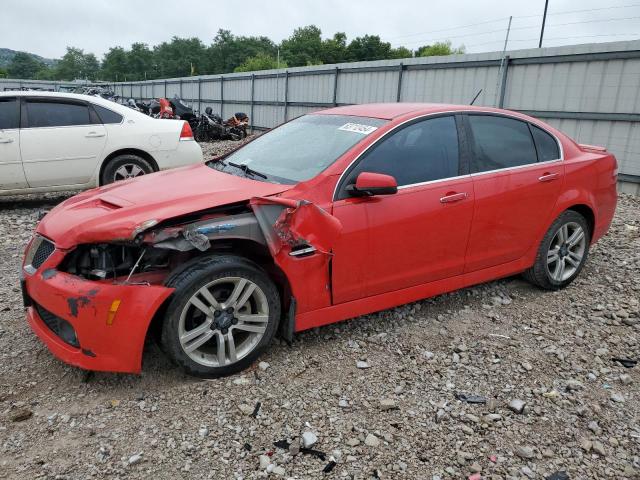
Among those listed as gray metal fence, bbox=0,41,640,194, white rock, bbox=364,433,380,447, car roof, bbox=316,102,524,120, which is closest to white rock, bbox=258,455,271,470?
white rock, bbox=364,433,380,447

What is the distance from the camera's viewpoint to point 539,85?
9508 mm

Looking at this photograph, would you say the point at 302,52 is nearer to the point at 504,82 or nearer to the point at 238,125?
the point at 238,125

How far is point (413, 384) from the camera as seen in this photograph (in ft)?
9.95

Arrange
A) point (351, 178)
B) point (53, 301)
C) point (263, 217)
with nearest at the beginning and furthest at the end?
point (53, 301) < point (263, 217) < point (351, 178)

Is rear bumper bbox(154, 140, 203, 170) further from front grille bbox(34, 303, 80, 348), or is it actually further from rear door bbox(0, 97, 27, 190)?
front grille bbox(34, 303, 80, 348)

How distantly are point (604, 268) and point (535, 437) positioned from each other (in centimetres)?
296

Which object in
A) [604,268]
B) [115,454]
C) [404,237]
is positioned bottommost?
[115,454]

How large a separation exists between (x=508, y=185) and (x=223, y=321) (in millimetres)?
2303

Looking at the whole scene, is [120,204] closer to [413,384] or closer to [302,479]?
[302,479]

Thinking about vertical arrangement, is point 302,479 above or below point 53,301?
below

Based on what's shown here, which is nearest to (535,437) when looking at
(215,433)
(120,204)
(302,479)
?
(302,479)

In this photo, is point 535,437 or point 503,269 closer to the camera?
point 535,437

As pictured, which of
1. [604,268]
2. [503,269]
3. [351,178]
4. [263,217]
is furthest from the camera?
[604,268]

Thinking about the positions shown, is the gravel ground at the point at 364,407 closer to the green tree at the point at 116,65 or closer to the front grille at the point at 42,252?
the front grille at the point at 42,252
